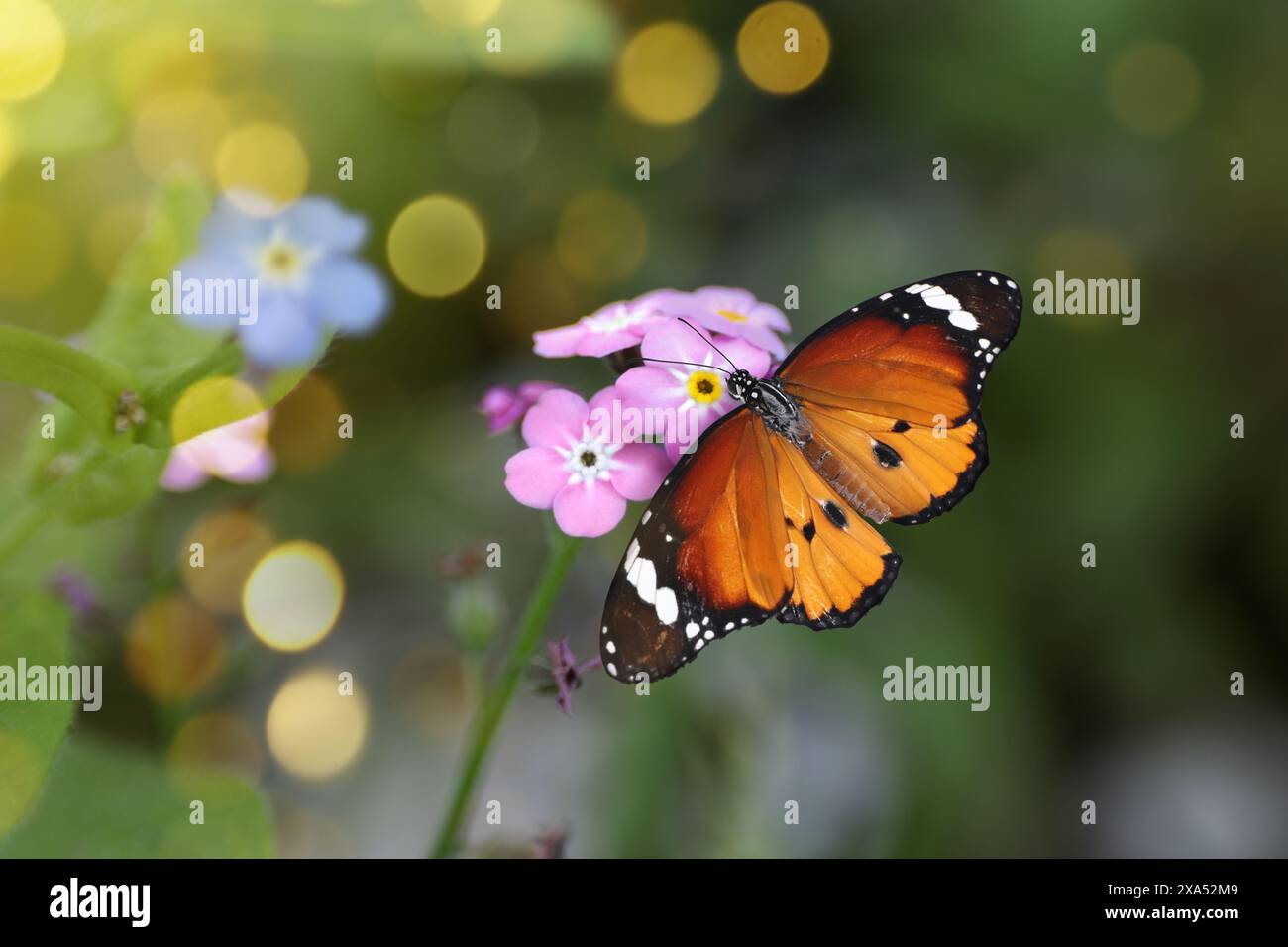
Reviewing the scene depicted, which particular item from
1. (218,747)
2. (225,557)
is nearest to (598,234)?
(225,557)

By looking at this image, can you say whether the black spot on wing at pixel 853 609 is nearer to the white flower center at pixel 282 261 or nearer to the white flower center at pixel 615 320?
the white flower center at pixel 615 320

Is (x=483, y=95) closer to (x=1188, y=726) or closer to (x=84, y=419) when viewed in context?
(x=84, y=419)

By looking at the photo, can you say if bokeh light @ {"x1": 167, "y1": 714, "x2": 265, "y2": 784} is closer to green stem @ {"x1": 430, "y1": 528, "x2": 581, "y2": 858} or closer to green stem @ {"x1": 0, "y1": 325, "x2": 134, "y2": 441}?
green stem @ {"x1": 430, "y1": 528, "x2": 581, "y2": 858}

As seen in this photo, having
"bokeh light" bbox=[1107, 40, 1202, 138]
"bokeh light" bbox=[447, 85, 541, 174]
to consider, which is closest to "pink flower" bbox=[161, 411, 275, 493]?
"bokeh light" bbox=[447, 85, 541, 174]

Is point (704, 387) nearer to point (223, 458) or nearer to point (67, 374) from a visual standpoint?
point (67, 374)
